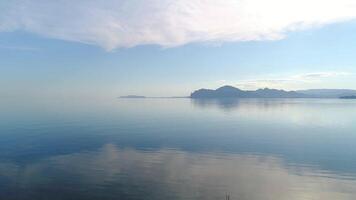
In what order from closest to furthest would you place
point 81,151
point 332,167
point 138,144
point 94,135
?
point 332,167 → point 81,151 → point 138,144 → point 94,135

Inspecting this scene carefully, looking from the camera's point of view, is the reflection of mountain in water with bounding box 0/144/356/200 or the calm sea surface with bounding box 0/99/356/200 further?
the calm sea surface with bounding box 0/99/356/200

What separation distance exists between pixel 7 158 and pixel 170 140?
2971 centimetres

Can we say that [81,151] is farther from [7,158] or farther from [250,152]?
[250,152]

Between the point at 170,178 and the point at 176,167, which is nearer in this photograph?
the point at 170,178

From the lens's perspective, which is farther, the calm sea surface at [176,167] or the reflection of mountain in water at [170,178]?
the calm sea surface at [176,167]

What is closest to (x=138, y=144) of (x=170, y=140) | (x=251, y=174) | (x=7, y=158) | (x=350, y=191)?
(x=170, y=140)

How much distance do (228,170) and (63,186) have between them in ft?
64.7

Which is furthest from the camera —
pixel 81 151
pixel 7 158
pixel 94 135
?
pixel 94 135

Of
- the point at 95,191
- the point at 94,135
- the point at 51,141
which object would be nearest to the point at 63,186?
the point at 95,191

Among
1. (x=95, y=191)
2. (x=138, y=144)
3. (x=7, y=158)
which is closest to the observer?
(x=95, y=191)

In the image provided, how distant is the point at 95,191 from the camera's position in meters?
32.2

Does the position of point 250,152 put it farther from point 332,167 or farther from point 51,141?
point 51,141

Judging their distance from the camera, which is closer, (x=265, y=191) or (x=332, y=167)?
(x=265, y=191)

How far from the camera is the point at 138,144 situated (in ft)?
200
